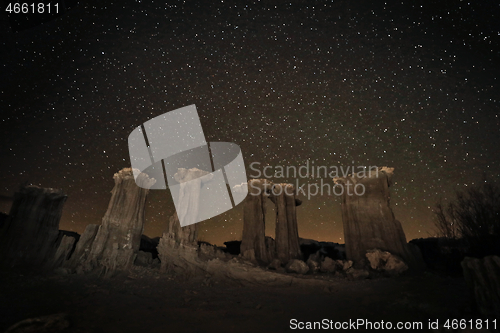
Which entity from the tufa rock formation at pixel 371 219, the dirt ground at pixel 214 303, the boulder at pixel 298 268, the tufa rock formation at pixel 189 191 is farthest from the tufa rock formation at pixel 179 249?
the tufa rock formation at pixel 371 219

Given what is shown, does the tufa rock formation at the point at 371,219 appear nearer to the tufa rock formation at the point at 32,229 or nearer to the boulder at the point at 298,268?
the boulder at the point at 298,268

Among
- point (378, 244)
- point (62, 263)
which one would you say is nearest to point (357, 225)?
point (378, 244)

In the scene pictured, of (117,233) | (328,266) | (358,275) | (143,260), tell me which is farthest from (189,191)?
(358,275)

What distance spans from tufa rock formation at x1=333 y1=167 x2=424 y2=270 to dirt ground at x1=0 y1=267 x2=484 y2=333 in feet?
20.4

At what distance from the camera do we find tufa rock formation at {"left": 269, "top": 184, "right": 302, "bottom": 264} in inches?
991

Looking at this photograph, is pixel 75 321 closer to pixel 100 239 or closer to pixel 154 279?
pixel 154 279

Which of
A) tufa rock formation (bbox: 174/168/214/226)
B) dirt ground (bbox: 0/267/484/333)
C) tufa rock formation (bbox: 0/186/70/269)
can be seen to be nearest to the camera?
dirt ground (bbox: 0/267/484/333)

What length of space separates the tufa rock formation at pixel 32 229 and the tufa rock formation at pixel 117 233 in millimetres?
2056

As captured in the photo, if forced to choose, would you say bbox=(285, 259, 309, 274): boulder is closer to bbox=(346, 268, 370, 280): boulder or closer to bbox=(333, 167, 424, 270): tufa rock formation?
bbox=(346, 268, 370, 280): boulder

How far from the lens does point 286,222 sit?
88.5 feet

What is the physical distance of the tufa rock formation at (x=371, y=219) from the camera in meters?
20.1

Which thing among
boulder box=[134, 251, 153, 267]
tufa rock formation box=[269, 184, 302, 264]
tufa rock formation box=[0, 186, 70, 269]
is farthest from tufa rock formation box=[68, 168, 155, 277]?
tufa rock formation box=[269, 184, 302, 264]

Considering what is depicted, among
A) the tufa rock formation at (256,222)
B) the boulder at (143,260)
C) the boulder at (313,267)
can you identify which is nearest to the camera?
the boulder at (313,267)

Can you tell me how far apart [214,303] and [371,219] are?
16.1 metres
